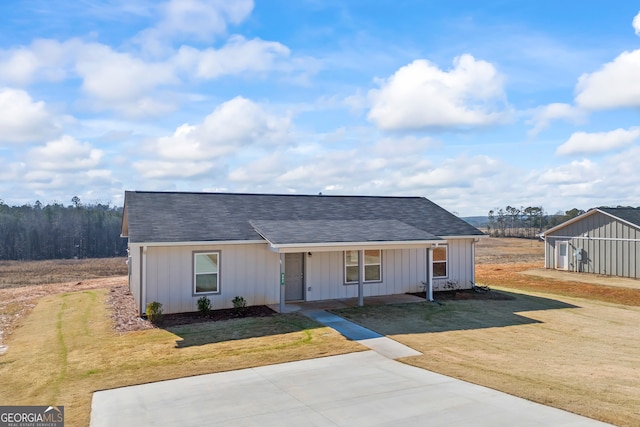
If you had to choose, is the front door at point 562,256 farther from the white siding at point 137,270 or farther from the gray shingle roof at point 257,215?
the white siding at point 137,270

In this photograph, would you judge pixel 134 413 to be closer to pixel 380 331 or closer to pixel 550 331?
pixel 380 331

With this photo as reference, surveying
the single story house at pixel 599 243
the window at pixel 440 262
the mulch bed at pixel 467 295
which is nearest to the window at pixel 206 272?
the mulch bed at pixel 467 295

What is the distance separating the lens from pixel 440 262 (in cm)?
1914

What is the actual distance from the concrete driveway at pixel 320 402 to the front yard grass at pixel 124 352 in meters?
0.59

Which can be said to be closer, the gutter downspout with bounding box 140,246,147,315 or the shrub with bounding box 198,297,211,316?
the gutter downspout with bounding box 140,246,147,315

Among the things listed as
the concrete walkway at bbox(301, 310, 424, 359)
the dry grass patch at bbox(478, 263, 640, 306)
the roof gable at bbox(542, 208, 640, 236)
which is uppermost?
the roof gable at bbox(542, 208, 640, 236)

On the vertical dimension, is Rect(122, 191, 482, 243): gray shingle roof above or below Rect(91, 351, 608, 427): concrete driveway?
above

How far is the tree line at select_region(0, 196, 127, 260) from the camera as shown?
61.6 meters

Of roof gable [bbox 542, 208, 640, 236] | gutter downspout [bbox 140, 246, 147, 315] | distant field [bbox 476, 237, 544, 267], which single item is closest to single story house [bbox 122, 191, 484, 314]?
gutter downspout [bbox 140, 246, 147, 315]

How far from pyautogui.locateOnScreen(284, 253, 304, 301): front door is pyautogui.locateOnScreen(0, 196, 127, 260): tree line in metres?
56.9

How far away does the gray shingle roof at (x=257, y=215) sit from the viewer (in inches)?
→ 575

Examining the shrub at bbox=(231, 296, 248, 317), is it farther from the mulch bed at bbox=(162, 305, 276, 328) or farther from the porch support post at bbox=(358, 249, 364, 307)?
the porch support post at bbox=(358, 249, 364, 307)

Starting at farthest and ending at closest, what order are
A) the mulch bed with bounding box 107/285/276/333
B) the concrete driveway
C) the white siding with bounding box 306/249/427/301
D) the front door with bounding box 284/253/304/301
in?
the white siding with bounding box 306/249/427/301
the front door with bounding box 284/253/304/301
the mulch bed with bounding box 107/285/276/333
the concrete driveway

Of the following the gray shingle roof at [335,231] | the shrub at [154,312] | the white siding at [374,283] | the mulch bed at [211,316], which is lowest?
the mulch bed at [211,316]
